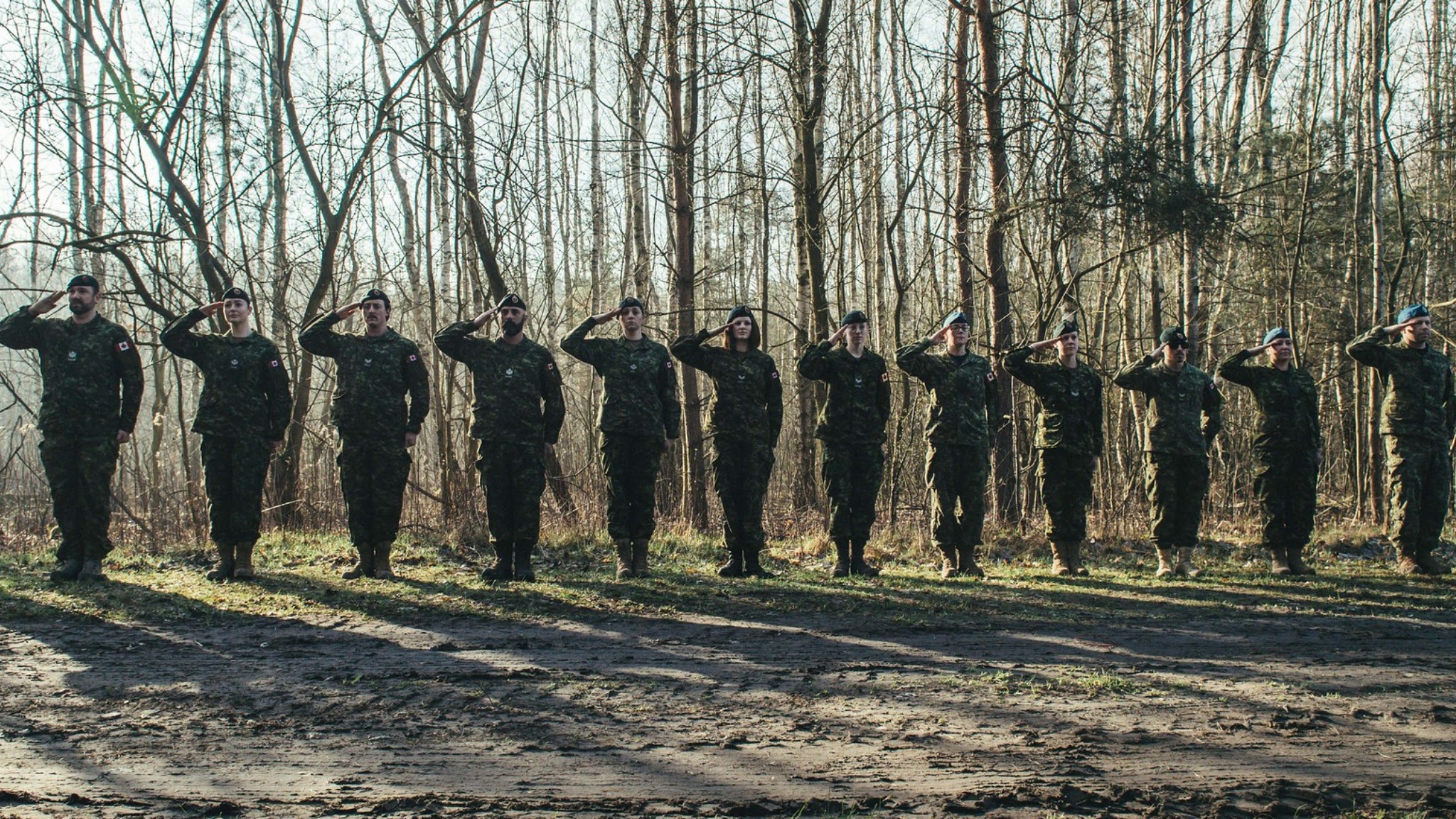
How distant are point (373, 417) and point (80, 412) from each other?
1.93m

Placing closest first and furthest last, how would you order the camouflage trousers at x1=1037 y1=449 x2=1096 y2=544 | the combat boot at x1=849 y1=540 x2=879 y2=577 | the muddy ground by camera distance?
the muddy ground
the combat boot at x1=849 y1=540 x2=879 y2=577
the camouflage trousers at x1=1037 y1=449 x2=1096 y2=544

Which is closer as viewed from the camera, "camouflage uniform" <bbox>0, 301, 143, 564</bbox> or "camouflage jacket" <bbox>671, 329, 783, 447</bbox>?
"camouflage uniform" <bbox>0, 301, 143, 564</bbox>

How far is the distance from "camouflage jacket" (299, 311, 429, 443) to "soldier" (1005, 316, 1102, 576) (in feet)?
14.9

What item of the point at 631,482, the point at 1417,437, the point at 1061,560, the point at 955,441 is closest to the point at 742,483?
the point at 631,482

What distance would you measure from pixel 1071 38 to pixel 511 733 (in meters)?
9.73

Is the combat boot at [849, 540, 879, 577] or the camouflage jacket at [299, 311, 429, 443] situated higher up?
the camouflage jacket at [299, 311, 429, 443]

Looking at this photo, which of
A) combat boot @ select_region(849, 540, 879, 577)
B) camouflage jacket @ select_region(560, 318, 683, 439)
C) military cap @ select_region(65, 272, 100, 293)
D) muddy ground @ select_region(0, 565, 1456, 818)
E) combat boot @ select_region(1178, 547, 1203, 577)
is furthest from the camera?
combat boot @ select_region(1178, 547, 1203, 577)

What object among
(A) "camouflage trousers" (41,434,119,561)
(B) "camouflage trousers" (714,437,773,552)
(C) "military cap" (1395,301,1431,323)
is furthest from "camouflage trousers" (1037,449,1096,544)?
(A) "camouflage trousers" (41,434,119,561)

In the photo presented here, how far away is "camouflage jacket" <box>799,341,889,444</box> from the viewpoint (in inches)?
306

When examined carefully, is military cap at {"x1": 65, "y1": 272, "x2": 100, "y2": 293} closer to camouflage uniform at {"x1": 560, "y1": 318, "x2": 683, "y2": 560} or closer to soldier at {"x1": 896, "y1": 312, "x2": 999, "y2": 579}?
camouflage uniform at {"x1": 560, "y1": 318, "x2": 683, "y2": 560}

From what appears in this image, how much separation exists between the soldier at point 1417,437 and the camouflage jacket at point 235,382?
332 inches

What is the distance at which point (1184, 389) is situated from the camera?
27.0 feet

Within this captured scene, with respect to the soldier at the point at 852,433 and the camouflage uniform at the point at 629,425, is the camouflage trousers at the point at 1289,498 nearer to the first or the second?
the soldier at the point at 852,433

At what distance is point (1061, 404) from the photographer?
811 cm
